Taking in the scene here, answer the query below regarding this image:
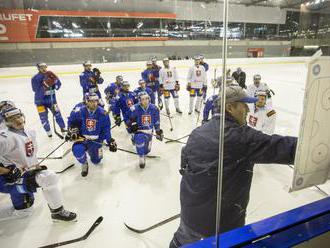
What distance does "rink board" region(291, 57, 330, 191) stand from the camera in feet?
2.33

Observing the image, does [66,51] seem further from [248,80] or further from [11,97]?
[248,80]

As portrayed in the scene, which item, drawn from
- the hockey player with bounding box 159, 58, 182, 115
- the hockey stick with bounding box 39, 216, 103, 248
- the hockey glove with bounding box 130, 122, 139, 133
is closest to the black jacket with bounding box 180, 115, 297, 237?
the hockey stick with bounding box 39, 216, 103, 248

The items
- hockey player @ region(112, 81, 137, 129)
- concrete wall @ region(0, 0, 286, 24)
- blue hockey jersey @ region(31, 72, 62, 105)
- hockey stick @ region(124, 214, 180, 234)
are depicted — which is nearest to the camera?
hockey stick @ region(124, 214, 180, 234)

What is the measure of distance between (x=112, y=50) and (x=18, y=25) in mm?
3791

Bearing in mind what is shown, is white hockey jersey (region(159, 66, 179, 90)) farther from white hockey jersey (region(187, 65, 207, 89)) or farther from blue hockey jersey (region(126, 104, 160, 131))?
blue hockey jersey (region(126, 104, 160, 131))

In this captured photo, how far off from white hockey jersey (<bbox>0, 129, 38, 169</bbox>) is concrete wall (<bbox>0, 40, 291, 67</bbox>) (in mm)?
8159

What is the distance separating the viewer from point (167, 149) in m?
4.09

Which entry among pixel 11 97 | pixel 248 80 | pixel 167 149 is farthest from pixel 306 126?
pixel 248 80

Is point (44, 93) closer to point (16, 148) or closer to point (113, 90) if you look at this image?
point (113, 90)

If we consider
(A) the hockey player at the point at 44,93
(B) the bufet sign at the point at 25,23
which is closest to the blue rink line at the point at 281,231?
(A) the hockey player at the point at 44,93

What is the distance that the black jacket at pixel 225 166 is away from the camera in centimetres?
114

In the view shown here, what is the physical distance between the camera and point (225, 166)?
3.99 feet

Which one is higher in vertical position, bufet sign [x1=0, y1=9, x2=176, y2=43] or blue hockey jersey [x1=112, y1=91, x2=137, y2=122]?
bufet sign [x1=0, y1=9, x2=176, y2=43]

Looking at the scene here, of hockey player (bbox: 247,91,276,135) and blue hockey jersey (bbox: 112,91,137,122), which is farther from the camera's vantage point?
blue hockey jersey (bbox: 112,91,137,122)
